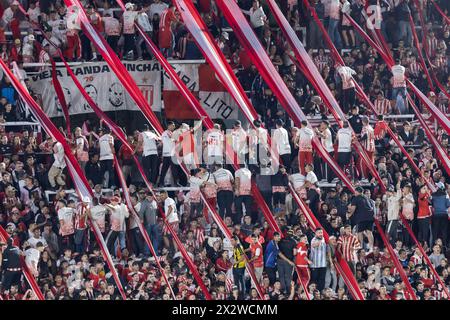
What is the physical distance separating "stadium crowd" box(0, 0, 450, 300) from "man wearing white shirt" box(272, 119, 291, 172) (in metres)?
0.02

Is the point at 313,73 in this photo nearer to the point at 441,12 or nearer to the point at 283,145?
the point at 283,145

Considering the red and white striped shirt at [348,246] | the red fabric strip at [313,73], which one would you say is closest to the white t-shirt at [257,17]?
the red fabric strip at [313,73]

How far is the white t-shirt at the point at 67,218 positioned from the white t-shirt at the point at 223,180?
97.8 inches

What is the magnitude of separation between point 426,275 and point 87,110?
6.88 meters

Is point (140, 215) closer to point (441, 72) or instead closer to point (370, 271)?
point (370, 271)

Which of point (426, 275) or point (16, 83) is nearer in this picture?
point (426, 275)

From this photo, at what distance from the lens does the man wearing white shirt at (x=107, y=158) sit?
1305 inches

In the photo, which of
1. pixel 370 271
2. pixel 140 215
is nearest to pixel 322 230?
pixel 370 271

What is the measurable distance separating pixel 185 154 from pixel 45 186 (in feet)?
7.99

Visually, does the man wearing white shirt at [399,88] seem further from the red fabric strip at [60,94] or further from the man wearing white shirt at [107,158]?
the red fabric strip at [60,94]

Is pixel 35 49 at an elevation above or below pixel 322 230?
above

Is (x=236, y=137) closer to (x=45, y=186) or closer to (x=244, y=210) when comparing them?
(x=244, y=210)

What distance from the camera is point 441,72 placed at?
35312 mm

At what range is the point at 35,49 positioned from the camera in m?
34.8
